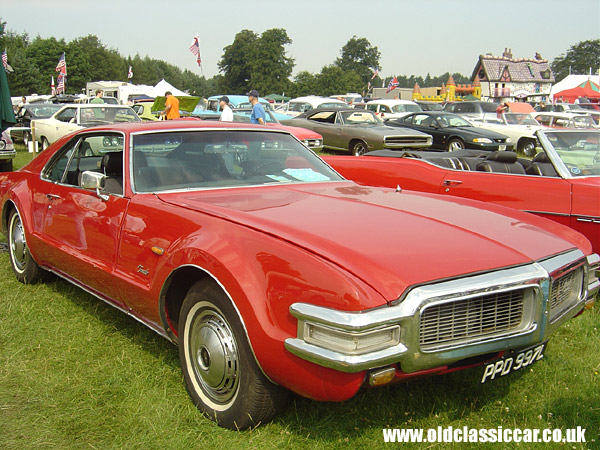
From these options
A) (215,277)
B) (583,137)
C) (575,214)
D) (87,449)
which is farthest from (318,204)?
(583,137)

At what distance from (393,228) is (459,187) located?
297 centimetres

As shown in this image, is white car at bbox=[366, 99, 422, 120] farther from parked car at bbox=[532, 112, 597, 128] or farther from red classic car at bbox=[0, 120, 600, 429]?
red classic car at bbox=[0, 120, 600, 429]

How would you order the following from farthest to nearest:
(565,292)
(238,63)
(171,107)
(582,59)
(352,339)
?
(582,59), (238,63), (171,107), (565,292), (352,339)

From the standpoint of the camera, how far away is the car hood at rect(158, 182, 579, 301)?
2.36 m

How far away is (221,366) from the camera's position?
2.70 m

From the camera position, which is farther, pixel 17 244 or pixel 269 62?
pixel 269 62

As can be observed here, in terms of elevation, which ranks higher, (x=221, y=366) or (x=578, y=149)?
(x=578, y=149)

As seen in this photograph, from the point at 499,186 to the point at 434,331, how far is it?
3.34 m

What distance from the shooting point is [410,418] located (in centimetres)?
281

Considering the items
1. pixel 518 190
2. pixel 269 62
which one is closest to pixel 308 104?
pixel 518 190

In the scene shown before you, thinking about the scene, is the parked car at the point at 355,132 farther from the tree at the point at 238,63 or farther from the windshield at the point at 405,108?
the tree at the point at 238,63

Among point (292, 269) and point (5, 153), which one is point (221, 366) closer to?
point (292, 269)

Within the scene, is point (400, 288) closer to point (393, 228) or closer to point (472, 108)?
point (393, 228)

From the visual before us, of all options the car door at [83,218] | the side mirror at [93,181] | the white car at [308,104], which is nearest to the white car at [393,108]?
the white car at [308,104]
